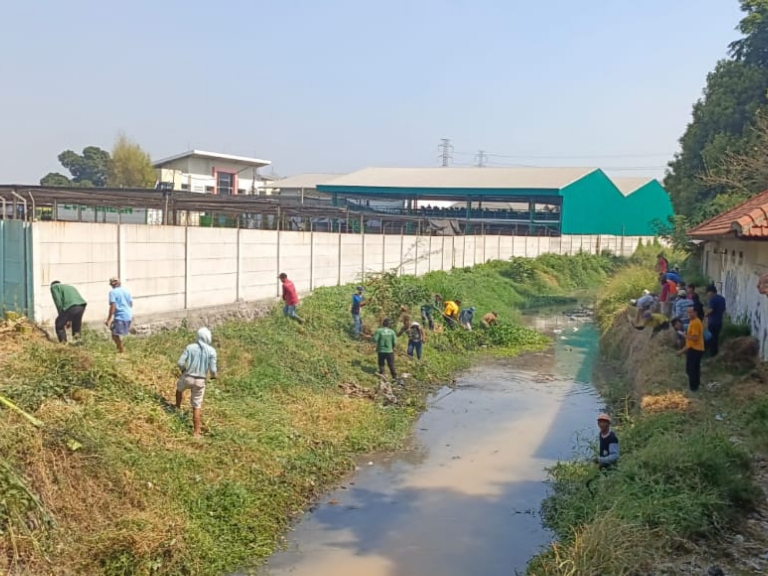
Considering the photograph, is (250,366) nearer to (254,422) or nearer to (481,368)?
(254,422)

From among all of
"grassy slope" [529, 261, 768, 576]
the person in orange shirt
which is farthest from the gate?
the person in orange shirt

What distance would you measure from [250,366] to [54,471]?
21.1ft

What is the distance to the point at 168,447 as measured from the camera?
9641mm

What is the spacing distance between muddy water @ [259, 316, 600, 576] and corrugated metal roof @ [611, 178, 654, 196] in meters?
44.7

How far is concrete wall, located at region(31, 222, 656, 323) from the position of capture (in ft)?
42.4

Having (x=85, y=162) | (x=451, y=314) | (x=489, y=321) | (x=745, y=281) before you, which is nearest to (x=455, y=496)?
(x=745, y=281)

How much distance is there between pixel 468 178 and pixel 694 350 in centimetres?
3957

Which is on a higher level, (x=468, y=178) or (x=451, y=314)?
(x=468, y=178)

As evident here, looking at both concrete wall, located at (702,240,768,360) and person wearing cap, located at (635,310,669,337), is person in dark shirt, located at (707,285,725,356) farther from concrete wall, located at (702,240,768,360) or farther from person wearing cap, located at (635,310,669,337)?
person wearing cap, located at (635,310,669,337)

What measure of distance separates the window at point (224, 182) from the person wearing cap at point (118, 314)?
37.8m

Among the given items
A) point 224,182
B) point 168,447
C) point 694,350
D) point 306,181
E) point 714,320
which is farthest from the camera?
point 306,181

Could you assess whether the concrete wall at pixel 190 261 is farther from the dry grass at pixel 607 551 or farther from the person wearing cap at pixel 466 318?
the dry grass at pixel 607 551

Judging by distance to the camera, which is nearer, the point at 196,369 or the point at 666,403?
the point at 196,369

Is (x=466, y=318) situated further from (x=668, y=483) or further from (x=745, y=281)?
(x=668, y=483)
